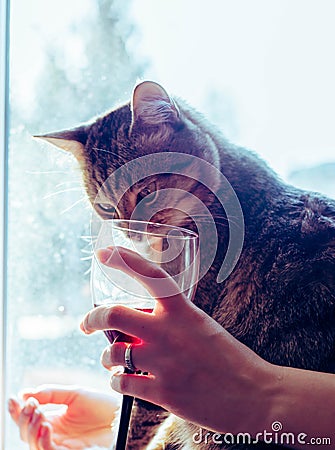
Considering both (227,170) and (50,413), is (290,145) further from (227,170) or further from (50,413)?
(50,413)

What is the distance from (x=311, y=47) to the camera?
2.96ft

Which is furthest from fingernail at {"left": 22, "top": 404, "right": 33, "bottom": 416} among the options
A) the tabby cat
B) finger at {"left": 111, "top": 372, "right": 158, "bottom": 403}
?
finger at {"left": 111, "top": 372, "right": 158, "bottom": 403}

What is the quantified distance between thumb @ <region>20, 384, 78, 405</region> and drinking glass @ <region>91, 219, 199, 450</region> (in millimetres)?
279

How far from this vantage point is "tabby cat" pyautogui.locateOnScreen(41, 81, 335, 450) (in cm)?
82

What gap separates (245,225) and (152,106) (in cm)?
26

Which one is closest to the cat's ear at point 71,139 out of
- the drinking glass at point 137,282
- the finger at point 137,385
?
the drinking glass at point 137,282

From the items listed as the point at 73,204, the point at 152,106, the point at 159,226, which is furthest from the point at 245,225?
the point at 73,204

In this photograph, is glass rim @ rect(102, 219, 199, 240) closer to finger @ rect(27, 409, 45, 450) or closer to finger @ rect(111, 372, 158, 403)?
finger @ rect(111, 372, 158, 403)

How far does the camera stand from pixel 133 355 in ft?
2.31

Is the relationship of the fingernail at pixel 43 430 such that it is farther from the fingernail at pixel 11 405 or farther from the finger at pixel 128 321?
the finger at pixel 128 321

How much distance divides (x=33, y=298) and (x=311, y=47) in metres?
0.74

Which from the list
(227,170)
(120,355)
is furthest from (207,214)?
(120,355)

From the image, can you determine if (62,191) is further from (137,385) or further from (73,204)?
(137,385)

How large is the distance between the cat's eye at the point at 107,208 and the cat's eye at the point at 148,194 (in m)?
0.06
